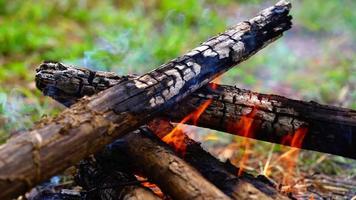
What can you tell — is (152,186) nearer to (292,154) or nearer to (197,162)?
(197,162)

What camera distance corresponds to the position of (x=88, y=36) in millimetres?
5547

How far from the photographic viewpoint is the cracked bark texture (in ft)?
4.78

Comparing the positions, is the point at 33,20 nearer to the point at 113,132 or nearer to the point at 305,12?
the point at 305,12

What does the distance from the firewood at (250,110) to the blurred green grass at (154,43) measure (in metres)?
1.22

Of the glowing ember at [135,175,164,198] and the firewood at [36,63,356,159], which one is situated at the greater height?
the firewood at [36,63,356,159]

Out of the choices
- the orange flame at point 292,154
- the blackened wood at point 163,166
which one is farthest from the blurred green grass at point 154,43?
the blackened wood at point 163,166

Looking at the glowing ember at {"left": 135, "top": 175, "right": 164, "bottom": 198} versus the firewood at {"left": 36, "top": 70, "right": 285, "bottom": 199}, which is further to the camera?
the glowing ember at {"left": 135, "top": 175, "right": 164, "bottom": 198}

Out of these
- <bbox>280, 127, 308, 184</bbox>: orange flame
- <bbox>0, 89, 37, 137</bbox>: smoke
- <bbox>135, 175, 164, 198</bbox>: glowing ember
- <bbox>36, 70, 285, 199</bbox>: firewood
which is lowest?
<bbox>135, 175, 164, 198</bbox>: glowing ember

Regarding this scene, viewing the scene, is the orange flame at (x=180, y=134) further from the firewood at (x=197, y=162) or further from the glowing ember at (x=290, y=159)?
the glowing ember at (x=290, y=159)

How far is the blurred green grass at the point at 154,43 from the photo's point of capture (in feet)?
13.4

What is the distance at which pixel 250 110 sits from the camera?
192cm

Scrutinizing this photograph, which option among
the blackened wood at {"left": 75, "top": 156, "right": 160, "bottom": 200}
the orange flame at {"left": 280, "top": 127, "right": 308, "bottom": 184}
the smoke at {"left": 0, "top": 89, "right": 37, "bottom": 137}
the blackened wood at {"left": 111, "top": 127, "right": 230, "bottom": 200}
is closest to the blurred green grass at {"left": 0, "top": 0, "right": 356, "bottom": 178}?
the smoke at {"left": 0, "top": 89, "right": 37, "bottom": 137}

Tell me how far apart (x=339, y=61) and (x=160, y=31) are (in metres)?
2.24

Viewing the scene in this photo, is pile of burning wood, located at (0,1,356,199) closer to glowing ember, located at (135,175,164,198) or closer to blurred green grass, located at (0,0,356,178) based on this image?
glowing ember, located at (135,175,164,198)
